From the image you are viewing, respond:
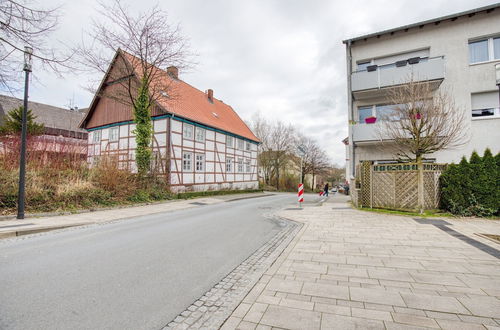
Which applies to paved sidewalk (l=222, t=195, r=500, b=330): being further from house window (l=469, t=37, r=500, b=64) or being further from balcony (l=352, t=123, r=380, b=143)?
house window (l=469, t=37, r=500, b=64)

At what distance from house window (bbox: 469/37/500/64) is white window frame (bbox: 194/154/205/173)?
17667mm

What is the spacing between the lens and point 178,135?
739 inches

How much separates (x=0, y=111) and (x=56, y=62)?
1406 inches

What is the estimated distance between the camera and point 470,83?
1325cm


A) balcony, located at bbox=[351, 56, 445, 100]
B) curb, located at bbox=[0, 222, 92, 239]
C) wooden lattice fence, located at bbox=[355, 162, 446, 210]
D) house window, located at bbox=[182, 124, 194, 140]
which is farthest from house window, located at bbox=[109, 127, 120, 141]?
wooden lattice fence, located at bbox=[355, 162, 446, 210]

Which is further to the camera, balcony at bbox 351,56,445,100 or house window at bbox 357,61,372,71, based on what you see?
house window at bbox 357,61,372,71

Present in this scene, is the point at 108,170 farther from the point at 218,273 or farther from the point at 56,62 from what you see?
the point at 218,273

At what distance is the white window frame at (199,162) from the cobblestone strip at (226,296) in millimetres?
15863

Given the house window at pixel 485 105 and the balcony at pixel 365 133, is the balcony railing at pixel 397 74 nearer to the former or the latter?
the balcony at pixel 365 133

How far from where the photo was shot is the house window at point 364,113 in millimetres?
15406

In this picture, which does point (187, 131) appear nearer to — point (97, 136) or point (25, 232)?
point (97, 136)

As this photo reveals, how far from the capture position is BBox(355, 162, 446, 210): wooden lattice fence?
9883 mm

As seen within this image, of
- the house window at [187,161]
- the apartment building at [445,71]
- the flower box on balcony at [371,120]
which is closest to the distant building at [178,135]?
the house window at [187,161]

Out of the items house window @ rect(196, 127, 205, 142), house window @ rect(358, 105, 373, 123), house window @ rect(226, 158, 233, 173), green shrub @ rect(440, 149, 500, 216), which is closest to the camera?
green shrub @ rect(440, 149, 500, 216)
